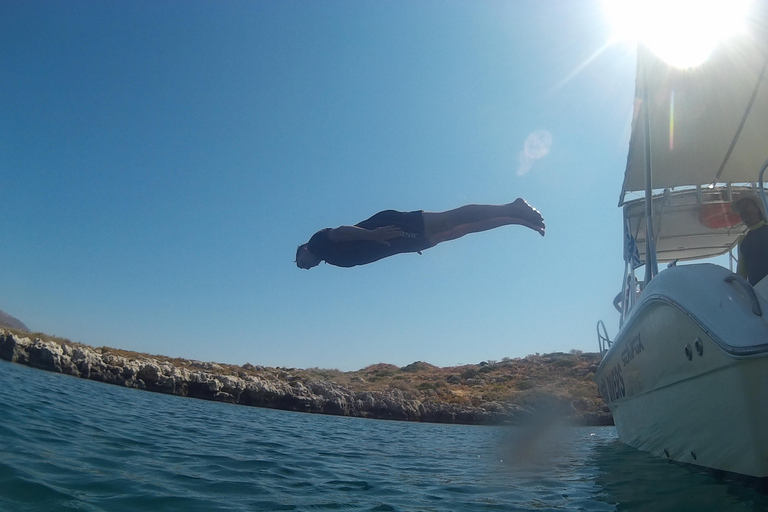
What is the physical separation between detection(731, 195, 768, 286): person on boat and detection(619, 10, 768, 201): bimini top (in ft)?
4.77

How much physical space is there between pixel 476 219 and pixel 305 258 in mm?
1453

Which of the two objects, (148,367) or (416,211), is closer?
(416,211)

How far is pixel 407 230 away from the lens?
12.0 ft

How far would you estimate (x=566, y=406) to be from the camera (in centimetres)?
2420

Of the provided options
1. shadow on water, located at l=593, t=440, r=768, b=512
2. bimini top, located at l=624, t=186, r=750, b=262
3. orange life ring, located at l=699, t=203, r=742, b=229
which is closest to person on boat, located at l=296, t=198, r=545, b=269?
shadow on water, located at l=593, t=440, r=768, b=512

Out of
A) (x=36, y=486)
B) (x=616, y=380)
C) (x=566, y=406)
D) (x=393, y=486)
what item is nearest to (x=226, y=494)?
(x=36, y=486)

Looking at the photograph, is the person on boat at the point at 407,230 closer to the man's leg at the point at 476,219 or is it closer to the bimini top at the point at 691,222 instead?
the man's leg at the point at 476,219

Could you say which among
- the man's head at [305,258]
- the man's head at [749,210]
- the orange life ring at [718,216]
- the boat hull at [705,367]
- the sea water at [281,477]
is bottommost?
the sea water at [281,477]

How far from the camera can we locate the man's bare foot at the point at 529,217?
3760 mm

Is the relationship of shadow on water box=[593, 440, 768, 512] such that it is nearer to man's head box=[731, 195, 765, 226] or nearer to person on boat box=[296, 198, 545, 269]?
man's head box=[731, 195, 765, 226]

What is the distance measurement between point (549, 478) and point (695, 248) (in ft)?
19.1

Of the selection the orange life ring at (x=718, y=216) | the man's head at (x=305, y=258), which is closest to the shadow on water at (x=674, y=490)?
the man's head at (x=305, y=258)

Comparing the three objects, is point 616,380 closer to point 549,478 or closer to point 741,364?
point 549,478

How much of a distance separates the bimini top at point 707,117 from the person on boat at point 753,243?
145cm
